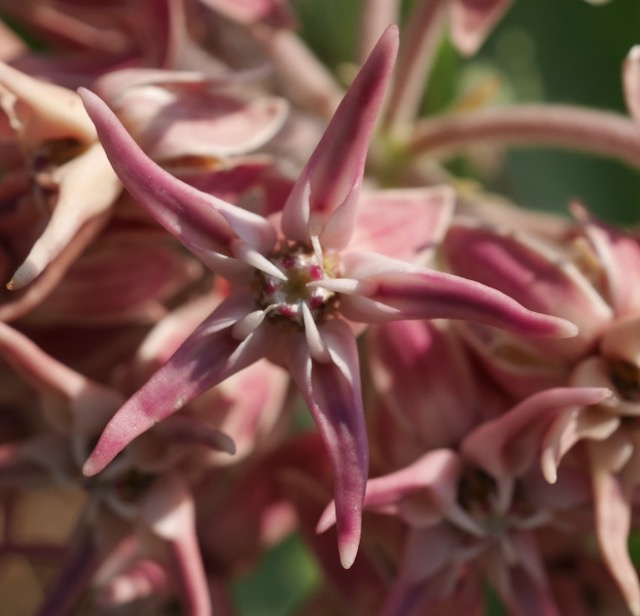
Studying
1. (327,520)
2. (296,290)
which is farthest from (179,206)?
(327,520)

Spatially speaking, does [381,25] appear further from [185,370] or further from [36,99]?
[185,370]

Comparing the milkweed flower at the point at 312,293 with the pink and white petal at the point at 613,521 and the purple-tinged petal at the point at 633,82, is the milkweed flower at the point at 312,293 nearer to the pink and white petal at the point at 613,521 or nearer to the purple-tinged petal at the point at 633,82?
the pink and white petal at the point at 613,521

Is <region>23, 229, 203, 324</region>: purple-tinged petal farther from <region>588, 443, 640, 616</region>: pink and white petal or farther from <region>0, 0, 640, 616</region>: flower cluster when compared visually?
<region>588, 443, 640, 616</region>: pink and white petal

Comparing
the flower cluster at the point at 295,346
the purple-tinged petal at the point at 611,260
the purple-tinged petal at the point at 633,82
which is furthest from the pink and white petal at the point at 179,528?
the purple-tinged petal at the point at 633,82

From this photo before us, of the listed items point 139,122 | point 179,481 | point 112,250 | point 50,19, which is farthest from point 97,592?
point 50,19

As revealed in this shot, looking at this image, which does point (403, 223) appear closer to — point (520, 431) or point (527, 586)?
point (520, 431)

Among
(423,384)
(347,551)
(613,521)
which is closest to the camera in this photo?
(347,551)
